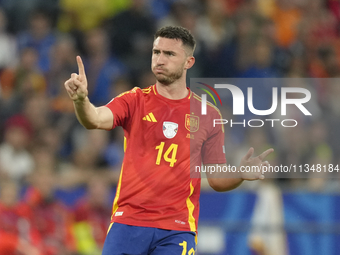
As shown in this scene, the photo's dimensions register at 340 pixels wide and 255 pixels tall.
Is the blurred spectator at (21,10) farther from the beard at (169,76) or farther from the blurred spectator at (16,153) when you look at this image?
the beard at (169,76)

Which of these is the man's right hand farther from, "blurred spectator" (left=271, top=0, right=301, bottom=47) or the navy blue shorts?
"blurred spectator" (left=271, top=0, right=301, bottom=47)

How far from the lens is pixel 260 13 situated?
11328 mm

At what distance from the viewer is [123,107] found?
15.1 ft

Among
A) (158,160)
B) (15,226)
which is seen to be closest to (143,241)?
(158,160)

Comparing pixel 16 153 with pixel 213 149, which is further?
pixel 16 153

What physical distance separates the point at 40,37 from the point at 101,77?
1.50 m

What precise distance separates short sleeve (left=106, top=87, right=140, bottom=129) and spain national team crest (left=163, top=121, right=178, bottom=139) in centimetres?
31

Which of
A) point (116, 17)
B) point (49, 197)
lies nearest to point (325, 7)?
point (116, 17)

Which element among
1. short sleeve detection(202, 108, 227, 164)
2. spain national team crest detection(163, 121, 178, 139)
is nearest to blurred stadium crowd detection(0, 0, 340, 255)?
short sleeve detection(202, 108, 227, 164)

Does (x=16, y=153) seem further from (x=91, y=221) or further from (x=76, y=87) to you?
(x=76, y=87)

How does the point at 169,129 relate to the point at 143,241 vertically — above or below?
above

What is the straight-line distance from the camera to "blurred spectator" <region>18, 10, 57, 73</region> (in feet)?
34.3

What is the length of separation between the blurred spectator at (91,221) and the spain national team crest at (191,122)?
159 inches

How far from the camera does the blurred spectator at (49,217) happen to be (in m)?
8.27
